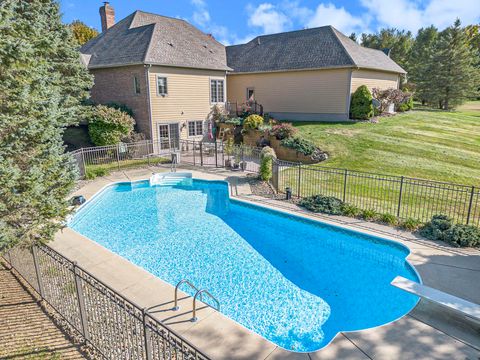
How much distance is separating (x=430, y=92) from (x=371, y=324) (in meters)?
43.4

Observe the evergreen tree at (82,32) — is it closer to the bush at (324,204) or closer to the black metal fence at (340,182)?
the black metal fence at (340,182)

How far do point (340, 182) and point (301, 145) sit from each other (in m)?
5.07

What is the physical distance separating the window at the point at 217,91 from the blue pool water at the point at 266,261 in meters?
13.3

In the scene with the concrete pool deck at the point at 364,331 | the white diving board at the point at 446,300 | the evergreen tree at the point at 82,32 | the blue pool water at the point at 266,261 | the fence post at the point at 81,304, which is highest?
the evergreen tree at the point at 82,32

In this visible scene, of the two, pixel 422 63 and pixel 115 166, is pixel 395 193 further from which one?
pixel 422 63

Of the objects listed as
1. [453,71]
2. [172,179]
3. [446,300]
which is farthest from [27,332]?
[453,71]

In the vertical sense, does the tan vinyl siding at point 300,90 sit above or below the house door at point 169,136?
above

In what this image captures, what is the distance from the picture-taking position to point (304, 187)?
14.9 meters

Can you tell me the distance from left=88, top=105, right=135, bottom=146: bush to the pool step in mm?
4942

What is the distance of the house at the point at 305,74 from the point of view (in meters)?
25.1

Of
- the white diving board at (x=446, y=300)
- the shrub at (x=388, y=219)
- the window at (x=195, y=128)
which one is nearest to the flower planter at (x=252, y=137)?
the window at (x=195, y=128)

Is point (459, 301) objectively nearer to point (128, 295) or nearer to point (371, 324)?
point (371, 324)

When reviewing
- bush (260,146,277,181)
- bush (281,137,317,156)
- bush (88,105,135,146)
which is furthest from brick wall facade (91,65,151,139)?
bush (260,146,277,181)

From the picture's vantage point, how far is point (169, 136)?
75.6 feet
